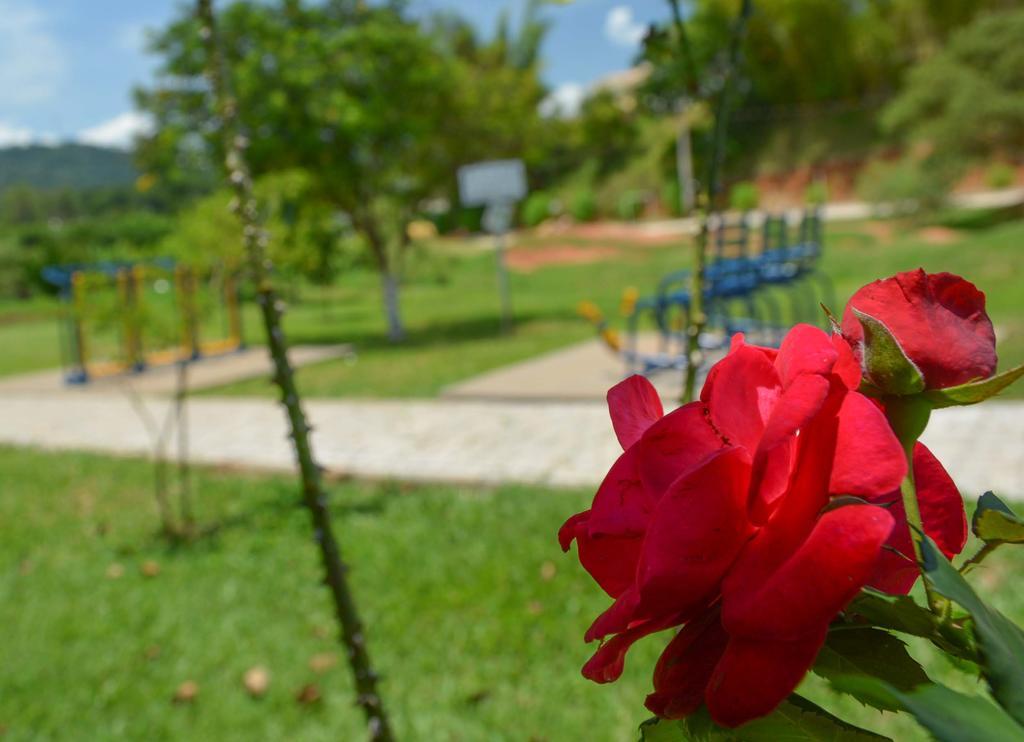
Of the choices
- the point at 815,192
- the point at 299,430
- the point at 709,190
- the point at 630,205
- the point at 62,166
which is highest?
the point at 62,166

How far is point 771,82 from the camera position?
3775 centimetres

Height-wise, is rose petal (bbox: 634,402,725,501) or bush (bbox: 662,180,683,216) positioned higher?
bush (bbox: 662,180,683,216)

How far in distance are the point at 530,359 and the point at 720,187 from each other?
7.66 m

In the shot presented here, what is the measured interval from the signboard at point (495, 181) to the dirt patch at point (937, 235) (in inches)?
415

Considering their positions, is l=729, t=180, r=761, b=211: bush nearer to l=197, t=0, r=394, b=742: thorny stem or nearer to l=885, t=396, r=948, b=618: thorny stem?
l=197, t=0, r=394, b=742: thorny stem

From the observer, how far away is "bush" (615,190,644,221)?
37594 millimetres

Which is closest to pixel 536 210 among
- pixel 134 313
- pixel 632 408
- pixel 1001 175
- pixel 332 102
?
pixel 1001 175

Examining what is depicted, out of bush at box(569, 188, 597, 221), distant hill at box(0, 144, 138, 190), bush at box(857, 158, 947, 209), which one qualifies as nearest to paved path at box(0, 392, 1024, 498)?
bush at box(857, 158, 947, 209)

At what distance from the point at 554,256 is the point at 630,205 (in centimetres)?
1277

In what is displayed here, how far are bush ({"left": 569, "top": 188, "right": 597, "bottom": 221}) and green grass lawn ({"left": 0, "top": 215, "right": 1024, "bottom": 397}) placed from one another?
11.2 metres

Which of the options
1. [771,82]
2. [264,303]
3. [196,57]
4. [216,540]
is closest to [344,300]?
[196,57]

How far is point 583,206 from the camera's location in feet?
127

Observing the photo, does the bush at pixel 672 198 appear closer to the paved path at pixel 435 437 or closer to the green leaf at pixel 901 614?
the paved path at pixel 435 437

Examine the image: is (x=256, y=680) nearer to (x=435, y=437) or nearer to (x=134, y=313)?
(x=435, y=437)
